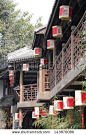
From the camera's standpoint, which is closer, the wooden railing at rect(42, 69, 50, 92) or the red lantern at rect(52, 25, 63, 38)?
the red lantern at rect(52, 25, 63, 38)

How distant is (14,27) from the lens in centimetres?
2577

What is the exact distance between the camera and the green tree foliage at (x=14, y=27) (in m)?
25.0

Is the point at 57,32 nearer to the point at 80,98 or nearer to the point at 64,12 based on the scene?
the point at 64,12

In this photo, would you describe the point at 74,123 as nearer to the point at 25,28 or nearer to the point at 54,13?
the point at 54,13

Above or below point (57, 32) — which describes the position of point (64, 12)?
above

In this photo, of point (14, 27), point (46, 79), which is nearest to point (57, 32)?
point (46, 79)

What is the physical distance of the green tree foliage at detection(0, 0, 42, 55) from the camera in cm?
2504

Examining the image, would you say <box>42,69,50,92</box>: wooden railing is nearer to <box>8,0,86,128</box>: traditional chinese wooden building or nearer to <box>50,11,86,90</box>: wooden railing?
<box>8,0,86,128</box>: traditional chinese wooden building

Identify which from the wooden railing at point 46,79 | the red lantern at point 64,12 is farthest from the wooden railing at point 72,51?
the wooden railing at point 46,79

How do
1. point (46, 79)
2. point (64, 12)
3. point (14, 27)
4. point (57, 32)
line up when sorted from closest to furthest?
point (64, 12)
point (57, 32)
point (46, 79)
point (14, 27)

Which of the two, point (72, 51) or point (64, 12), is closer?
point (72, 51)

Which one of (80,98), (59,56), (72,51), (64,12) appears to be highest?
(64,12)

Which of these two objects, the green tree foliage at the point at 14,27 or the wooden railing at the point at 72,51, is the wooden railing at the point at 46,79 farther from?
the green tree foliage at the point at 14,27

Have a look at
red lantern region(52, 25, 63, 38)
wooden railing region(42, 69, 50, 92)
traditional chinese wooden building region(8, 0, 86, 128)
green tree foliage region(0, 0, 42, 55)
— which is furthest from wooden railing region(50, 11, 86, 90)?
green tree foliage region(0, 0, 42, 55)
